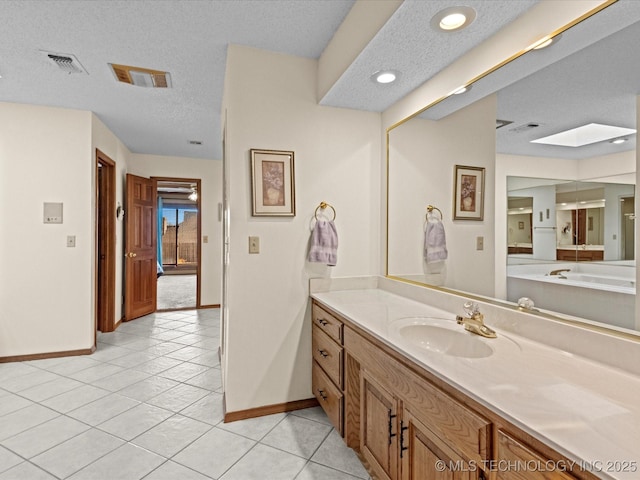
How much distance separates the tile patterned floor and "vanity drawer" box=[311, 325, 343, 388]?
1.29 ft

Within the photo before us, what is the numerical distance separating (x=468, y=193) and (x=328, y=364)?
4.11 feet

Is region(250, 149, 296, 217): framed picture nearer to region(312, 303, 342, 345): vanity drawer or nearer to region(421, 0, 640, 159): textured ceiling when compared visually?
region(312, 303, 342, 345): vanity drawer

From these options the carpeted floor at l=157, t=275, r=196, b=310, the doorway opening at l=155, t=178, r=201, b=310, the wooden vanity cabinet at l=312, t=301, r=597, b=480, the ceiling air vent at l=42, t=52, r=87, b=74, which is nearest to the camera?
the wooden vanity cabinet at l=312, t=301, r=597, b=480

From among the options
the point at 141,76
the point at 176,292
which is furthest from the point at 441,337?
the point at 176,292

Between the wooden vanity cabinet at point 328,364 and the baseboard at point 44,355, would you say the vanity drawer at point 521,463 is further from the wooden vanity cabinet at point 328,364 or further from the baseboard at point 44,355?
the baseboard at point 44,355

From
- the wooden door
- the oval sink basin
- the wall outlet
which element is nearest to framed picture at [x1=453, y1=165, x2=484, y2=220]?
the oval sink basin

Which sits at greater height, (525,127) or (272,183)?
(525,127)

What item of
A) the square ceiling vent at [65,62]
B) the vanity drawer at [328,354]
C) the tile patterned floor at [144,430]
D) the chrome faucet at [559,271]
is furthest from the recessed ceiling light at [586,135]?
the square ceiling vent at [65,62]

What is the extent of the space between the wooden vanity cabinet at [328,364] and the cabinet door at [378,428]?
24 cm

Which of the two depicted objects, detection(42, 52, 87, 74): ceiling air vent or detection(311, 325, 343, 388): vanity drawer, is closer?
detection(311, 325, 343, 388): vanity drawer

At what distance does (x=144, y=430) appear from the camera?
2.10m

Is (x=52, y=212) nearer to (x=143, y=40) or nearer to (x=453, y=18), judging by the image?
(x=143, y=40)

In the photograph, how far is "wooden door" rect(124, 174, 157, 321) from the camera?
4.61 metres

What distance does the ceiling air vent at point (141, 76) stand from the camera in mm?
2547
